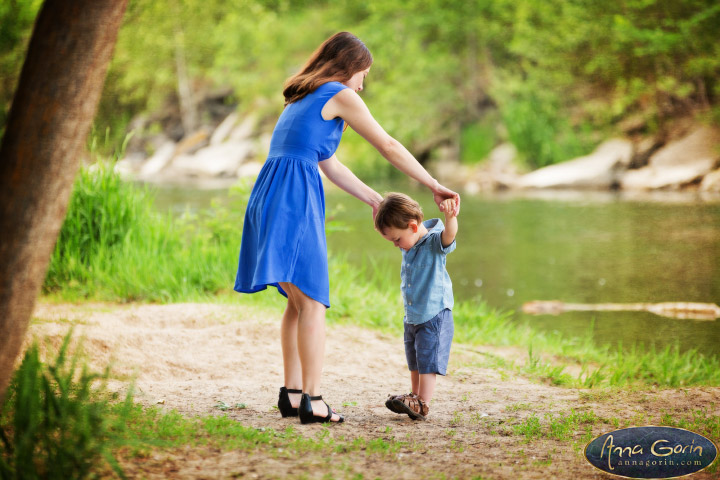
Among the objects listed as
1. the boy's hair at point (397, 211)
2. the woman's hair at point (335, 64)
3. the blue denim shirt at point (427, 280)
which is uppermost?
the woman's hair at point (335, 64)

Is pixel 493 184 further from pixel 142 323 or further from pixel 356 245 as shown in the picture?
pixel 142 323

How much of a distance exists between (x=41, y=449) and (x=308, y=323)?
126cm

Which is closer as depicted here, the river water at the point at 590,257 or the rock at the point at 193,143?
the river water at the point at 590,257

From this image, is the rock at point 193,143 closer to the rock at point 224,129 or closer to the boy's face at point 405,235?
the rock at point 224,129

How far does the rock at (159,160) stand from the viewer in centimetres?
3157

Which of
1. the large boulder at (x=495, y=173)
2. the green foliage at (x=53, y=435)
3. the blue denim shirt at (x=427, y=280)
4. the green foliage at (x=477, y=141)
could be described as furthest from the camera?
the green foliage at (x=477, y=141)

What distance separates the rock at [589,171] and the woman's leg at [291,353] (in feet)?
53.8

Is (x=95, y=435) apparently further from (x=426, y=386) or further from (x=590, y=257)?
(x=590, y=257)

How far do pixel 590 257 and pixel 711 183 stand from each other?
7344 mm

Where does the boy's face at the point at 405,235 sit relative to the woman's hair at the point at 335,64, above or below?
below

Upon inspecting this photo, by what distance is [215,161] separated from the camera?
2923 cm

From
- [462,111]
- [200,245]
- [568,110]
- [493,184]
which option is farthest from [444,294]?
[462,111]

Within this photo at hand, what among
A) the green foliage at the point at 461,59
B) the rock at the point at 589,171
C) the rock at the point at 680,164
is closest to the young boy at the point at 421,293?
the green foliage at the point at 461,59

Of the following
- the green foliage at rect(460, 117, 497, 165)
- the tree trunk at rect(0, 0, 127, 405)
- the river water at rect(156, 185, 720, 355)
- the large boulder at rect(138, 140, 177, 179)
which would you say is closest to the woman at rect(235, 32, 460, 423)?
the tree trunk at rect(0, 0, 127, 405)
